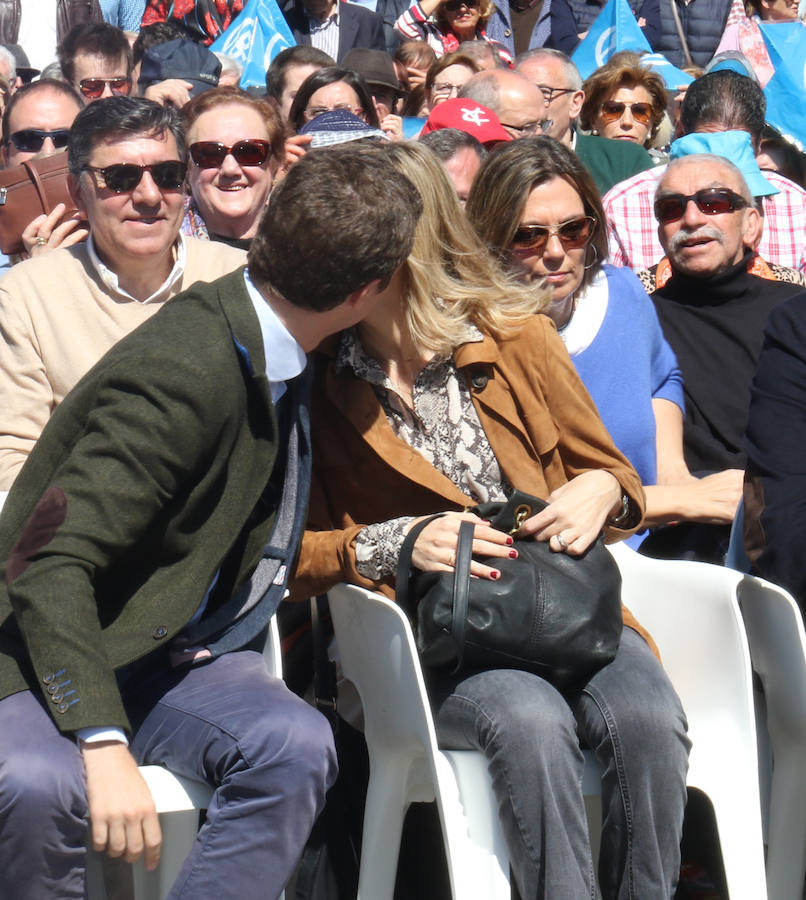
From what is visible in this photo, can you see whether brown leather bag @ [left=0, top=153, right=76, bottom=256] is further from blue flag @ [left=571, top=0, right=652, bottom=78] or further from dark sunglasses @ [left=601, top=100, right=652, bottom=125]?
blue flag @ [left=571, top=0, right=652, bottom=78]

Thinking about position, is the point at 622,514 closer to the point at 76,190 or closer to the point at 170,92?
the point at 76,190

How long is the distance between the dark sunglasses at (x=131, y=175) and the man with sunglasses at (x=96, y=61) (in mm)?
3508

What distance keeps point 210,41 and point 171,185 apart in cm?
509

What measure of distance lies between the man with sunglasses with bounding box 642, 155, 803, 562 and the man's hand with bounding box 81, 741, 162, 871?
2.10 metres

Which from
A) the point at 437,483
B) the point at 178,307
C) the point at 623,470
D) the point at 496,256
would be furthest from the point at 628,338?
the point at 178,307

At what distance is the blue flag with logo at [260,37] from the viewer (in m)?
7.62

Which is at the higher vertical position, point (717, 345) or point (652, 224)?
point (652, 224)

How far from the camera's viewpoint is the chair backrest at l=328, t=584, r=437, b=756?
8.42 ft

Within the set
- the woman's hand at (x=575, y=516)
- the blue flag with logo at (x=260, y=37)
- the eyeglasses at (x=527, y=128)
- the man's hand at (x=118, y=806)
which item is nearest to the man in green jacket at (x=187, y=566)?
the man's hand at (x=118, y=806)

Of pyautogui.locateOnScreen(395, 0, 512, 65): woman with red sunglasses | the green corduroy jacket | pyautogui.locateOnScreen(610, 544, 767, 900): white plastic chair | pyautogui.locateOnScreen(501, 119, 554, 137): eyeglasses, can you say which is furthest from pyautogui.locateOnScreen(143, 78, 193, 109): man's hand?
pyautogui.locateOnScreen(610, 544, 767, 900): white plastic chair

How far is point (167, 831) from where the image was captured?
2545mm

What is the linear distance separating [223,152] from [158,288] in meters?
1.21

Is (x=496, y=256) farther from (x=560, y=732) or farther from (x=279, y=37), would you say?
(x=279, y=37)

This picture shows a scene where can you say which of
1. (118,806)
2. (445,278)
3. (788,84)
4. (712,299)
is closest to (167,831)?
(118,806)
